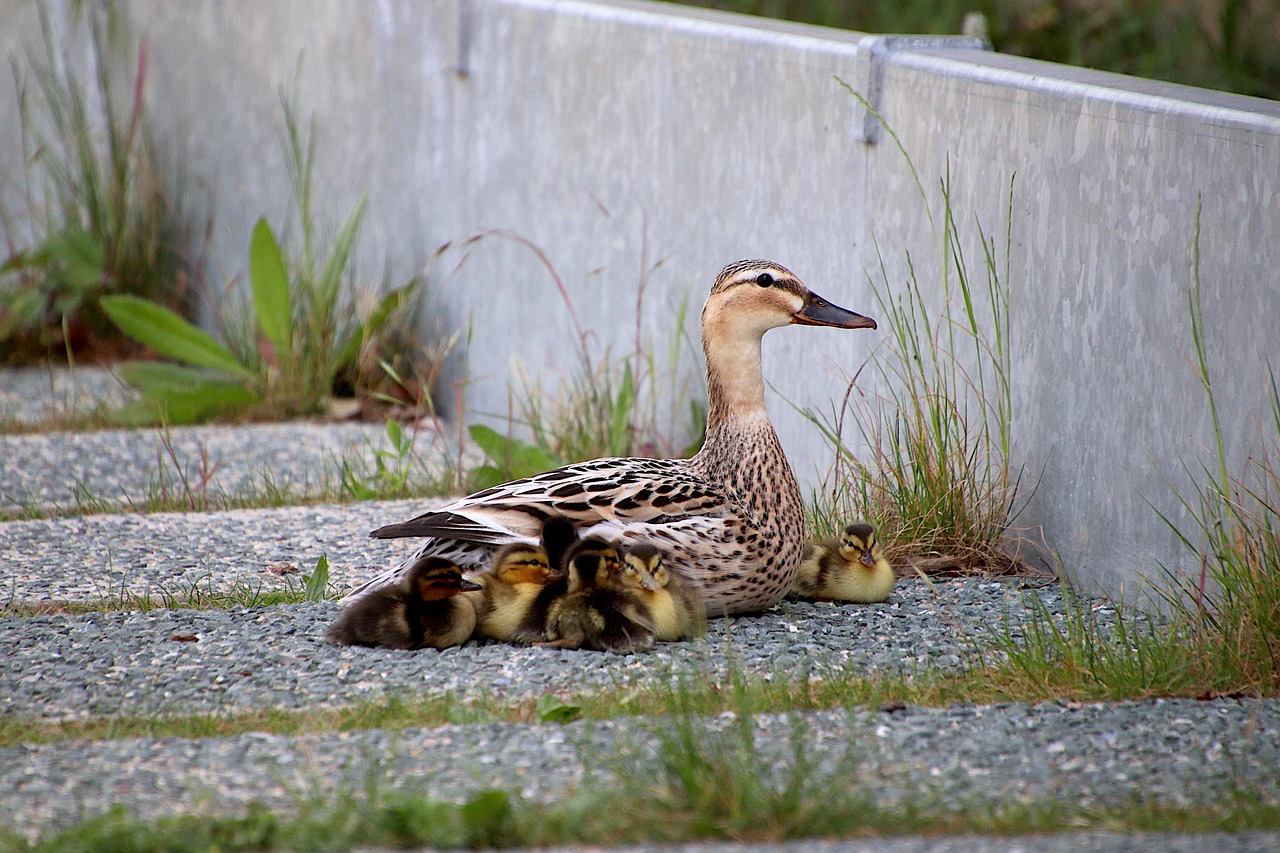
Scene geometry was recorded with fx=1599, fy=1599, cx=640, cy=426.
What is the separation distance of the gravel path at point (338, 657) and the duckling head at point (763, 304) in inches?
37.9

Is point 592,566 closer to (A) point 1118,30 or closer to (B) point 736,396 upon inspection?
(B) point 736,396

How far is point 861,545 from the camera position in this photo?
5227mm

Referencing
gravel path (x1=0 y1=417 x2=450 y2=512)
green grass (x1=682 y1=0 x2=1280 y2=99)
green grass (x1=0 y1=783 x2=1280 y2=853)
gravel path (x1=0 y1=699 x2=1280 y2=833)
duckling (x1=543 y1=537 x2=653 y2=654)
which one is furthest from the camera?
green grass (x1=682 y1=0 x2=1280 y2=99)

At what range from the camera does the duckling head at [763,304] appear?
5.39 metres

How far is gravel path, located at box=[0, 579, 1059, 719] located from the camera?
4.51 metres

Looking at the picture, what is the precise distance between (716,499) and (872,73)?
77.3 inches

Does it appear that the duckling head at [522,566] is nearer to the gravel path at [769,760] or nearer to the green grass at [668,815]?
the gravel path at [769,760]

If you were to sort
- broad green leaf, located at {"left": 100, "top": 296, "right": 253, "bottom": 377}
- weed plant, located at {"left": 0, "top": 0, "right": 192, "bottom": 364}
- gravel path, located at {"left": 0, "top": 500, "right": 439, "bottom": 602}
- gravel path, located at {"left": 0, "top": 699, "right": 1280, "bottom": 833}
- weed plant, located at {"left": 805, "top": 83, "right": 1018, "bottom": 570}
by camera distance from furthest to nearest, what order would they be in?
weed plant, located at {"left": 0, "top": 0, "right": 192, "bottom": 364} → broad green leaf, located at {"left": 100, "top": 296, "right": 253, "bottom": 377} → gravel path, located at {"left": 0, "top": 500, "right": 439, "bottom": 602} → weed plant, located at {"left": 805, "top": 83, "right": 1018, "bottom": 570} → gravel path, located at {"left": 0, "top": 699, "right": 1280, "bottom": 833}

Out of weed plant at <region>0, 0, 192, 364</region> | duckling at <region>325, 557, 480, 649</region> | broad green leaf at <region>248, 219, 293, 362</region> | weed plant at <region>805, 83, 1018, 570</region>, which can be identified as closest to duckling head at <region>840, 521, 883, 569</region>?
weed plant at <region>805, 83, 1018, 570</region>

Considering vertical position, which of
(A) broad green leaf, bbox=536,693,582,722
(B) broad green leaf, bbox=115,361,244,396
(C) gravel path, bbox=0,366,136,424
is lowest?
(C) gravel path, bbox=0,366,136,424

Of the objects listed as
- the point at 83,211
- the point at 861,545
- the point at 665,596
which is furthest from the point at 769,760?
the point at 83,211

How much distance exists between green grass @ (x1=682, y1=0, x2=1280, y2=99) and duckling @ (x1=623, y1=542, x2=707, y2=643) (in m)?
5.83

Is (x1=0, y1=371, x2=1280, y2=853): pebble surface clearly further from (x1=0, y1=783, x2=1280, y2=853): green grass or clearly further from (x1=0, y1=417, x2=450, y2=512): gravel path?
(x1=0, y1=417, x2=450, y2=512): gravel path

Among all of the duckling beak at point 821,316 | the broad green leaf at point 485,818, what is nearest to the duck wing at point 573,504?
the duckling beak at point 821,316
